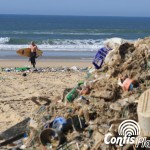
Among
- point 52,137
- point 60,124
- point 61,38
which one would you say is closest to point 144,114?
point 60,124

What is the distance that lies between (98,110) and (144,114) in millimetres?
1337

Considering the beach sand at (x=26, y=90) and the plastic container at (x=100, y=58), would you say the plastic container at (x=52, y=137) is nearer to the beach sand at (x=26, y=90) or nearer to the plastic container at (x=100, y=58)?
the beach sand at (x=26, y=90)

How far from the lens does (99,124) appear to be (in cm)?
713

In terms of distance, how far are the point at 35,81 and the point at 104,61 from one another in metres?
5.98

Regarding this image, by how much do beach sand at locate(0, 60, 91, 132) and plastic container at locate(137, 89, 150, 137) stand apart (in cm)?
292

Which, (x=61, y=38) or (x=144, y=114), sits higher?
(x=144, y=114)

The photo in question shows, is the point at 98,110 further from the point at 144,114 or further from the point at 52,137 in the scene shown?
the point at 144,114

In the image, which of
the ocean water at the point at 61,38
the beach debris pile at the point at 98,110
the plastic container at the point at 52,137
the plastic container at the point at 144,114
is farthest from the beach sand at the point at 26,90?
the ocean water at the point at 61,38

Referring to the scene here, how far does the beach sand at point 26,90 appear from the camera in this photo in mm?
10461

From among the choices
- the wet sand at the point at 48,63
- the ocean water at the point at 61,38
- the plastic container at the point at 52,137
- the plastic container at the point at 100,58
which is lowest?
the ocean water at the point at 61,38

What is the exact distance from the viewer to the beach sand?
1046cm

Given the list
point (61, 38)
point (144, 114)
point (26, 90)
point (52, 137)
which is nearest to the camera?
point (144, 114)

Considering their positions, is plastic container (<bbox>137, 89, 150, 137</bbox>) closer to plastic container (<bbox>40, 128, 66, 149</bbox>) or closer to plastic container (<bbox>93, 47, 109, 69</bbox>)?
plastic container (<bbox>40, 128, 66, 149</bbox>)

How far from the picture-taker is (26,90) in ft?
44.0
